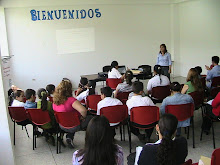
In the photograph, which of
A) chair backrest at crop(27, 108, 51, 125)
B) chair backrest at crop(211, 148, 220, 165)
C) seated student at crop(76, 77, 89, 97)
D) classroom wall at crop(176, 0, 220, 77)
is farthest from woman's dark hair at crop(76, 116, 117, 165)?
classroom wall at crop(176, 0, 220, 77)

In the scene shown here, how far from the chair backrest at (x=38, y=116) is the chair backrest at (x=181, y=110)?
1.99m

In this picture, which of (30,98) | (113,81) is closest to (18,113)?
(30,98)

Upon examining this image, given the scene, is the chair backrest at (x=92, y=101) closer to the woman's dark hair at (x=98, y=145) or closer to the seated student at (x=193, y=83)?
the seated student at (x=193, y=83)

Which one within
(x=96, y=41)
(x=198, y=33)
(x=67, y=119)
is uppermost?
(x=198, y=33)

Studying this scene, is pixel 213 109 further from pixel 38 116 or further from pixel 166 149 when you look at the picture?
pixel 38 116

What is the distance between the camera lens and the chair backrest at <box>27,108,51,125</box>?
13.3 feet

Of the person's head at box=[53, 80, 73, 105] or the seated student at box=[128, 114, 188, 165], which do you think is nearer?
the seated student at box=[128, 114, 188, 165]

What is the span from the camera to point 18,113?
4.35 meters

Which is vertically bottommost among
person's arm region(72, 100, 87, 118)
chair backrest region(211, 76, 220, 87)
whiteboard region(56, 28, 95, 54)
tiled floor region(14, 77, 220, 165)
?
tiled floor region(14, 77, 220, 165)

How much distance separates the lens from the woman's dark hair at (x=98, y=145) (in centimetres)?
184

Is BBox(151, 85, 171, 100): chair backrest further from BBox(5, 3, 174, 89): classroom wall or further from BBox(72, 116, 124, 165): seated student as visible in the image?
BBox(5, 3, 174, 89): classroom wall

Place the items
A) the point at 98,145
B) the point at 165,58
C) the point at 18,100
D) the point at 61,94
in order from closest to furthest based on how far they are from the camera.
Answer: the point at 98,145 < the point at 61,94 < the point at 18,100 < the point at 165,58

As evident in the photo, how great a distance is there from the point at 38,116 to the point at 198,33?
286 inches

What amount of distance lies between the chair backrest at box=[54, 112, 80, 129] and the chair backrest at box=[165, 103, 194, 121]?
1.47 m
